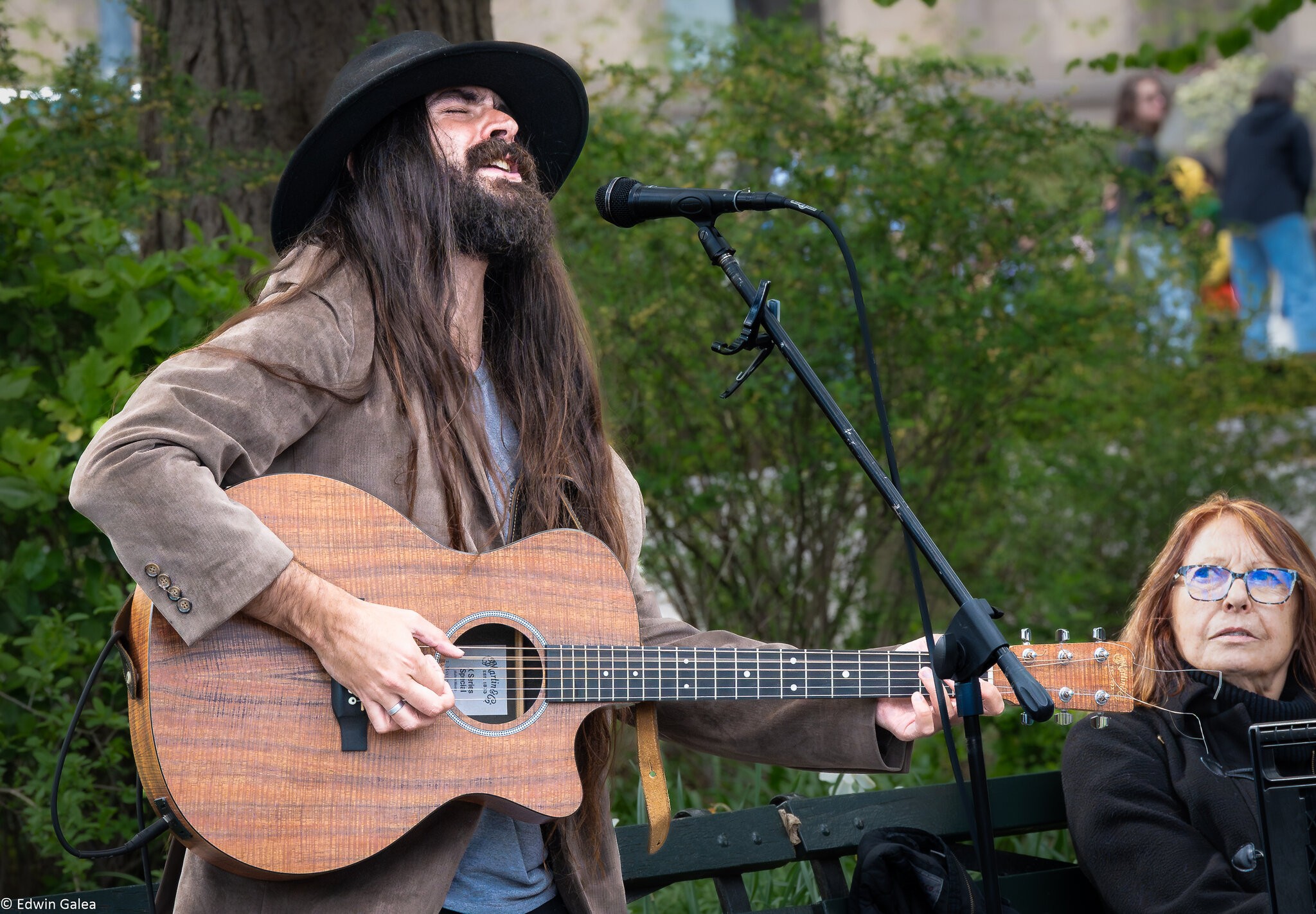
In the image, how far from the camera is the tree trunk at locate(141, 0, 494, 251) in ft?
15.5

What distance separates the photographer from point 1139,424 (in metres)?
6.16

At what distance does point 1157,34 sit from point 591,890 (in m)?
14.3

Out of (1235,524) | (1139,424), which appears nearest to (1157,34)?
(1139,424)

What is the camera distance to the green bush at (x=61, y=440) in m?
3.62

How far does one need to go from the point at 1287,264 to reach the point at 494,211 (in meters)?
9.74

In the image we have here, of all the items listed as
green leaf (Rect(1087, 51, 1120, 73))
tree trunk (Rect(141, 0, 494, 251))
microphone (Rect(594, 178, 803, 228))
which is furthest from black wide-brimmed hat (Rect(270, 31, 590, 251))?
green leaf (Rect(1087, 51, 1120, 73))

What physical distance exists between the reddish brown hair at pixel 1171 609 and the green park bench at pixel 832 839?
1.39 feet

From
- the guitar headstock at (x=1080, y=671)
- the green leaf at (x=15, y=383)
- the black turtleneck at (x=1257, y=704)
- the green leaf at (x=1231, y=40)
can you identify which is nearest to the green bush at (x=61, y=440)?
the green leaf at (x=15, y=383)

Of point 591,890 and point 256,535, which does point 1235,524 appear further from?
point 256,535

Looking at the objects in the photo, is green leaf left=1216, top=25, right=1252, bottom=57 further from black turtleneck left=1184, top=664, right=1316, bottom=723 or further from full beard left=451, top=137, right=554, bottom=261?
full beard left=451, top=137, right=554, bottom=261

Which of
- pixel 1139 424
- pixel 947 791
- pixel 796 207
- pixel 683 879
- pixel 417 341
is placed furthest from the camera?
pixel 1139 424

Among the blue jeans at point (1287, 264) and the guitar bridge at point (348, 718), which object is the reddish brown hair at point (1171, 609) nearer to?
the guitar bridge at point (348, 718)

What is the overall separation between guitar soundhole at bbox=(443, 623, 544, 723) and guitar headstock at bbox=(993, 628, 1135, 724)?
3.23 ft

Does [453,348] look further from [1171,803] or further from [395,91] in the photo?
[1171,803]
